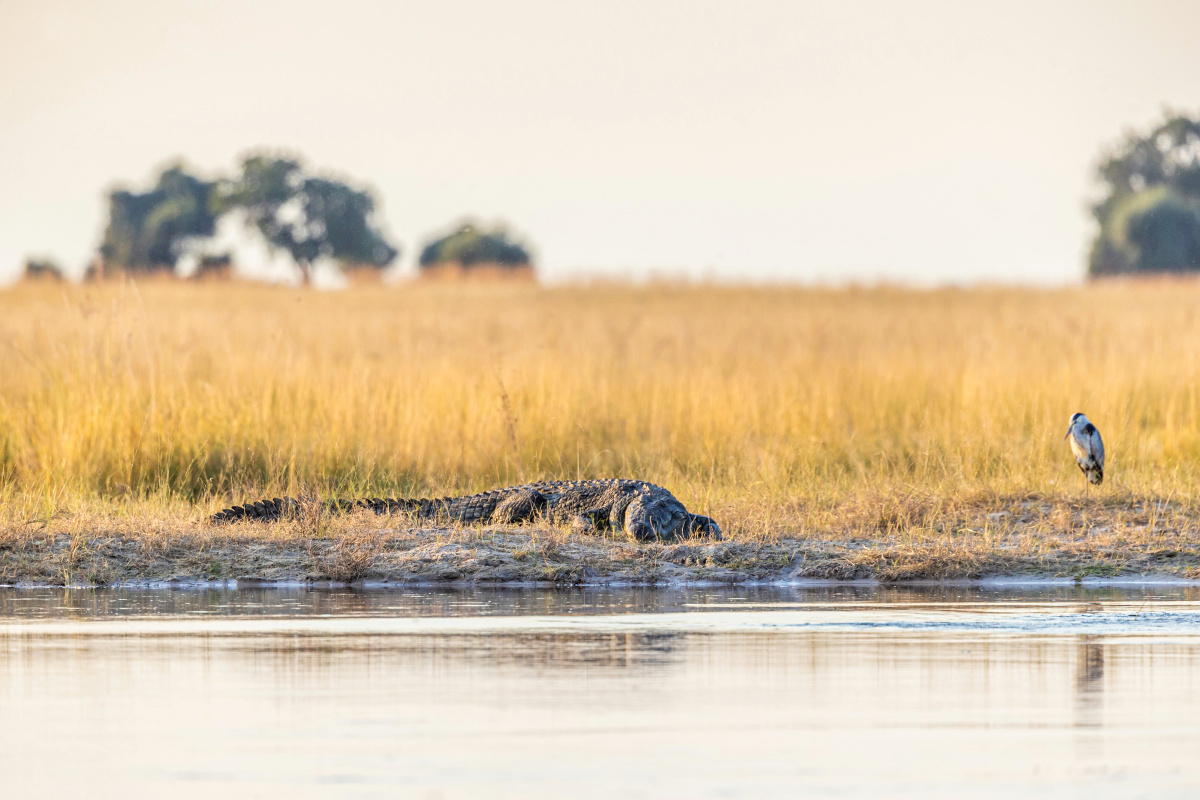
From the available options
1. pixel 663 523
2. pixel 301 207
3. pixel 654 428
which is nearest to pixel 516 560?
pixel 663 523

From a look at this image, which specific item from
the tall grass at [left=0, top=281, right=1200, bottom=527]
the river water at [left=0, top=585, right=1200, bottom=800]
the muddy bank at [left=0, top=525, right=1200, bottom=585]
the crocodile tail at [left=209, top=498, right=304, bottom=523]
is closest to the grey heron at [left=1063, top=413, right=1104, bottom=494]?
the tall grass at [left=0, top=281, right=1200, bottom=527]

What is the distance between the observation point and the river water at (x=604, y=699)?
370cm

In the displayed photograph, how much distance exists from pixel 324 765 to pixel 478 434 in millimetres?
8782

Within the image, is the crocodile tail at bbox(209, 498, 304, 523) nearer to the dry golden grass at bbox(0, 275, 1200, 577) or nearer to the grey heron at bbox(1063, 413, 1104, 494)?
the dry golden grass at bbox(0, 275, 1200, 577)

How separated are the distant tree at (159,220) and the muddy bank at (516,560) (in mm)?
40755

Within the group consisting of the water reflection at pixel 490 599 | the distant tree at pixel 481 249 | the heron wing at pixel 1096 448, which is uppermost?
the distant tree at pixel 481 249

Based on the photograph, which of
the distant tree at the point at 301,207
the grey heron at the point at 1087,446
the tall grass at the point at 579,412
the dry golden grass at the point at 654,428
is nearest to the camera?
the dry golden grass at the point at 654,428

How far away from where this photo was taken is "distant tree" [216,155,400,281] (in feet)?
152

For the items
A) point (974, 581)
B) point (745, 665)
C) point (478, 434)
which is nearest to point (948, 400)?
point (478, 434)

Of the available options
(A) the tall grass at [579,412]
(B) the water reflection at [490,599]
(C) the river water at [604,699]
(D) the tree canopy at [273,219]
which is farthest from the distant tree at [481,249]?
(C) the river water at [604,699]

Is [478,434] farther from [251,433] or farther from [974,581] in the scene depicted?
[974,581]

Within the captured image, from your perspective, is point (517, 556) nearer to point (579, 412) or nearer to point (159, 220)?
point (579, 412)

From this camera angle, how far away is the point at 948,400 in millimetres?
13914

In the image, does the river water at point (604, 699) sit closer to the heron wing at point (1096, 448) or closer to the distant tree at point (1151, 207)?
the heron wing at point (1096, 448)
